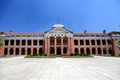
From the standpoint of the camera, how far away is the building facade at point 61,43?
51.5 m

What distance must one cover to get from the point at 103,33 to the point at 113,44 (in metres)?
6.87

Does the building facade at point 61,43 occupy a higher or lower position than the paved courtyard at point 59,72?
higher

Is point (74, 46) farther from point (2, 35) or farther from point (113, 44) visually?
point (2, 35)

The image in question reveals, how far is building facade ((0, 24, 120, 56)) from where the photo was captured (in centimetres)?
5147

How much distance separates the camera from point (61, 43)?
2016 inches

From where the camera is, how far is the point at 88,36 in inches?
2114

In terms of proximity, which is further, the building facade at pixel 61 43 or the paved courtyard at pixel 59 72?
the building facade at pixel 61 43

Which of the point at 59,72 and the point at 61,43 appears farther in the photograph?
the point at 61,43

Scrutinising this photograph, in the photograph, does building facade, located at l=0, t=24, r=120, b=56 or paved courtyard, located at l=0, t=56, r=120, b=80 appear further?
building facade, located at l=0, t=24, r=120, b=56

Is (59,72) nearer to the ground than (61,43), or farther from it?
nearer to the ground

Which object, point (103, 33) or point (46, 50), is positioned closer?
point (46, 50)

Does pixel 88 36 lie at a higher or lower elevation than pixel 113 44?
higher

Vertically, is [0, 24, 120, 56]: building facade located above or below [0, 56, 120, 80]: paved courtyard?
above

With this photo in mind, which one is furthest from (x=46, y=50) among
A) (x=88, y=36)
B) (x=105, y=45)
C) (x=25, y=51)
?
(x=105, y=45)
